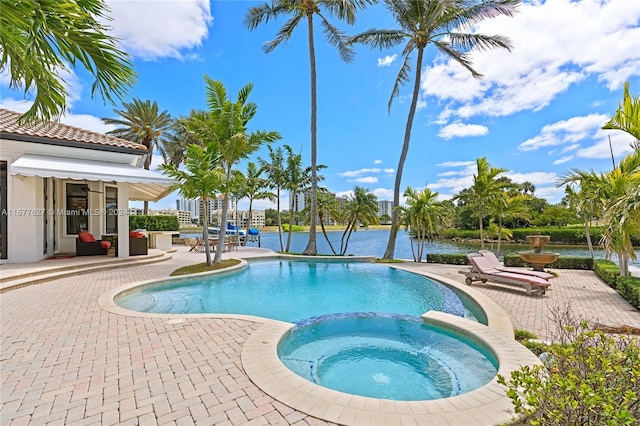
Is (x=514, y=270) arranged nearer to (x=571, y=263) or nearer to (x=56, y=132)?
(x=571, y=263)

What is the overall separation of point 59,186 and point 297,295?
13.6 m

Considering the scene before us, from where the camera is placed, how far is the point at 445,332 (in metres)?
6.64

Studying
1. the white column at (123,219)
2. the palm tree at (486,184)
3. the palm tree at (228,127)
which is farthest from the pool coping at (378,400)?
the palm tree at (486,184)

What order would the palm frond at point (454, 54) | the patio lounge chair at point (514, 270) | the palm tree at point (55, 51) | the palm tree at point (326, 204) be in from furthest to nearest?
1. the palm tree at point (326, 204)
2. the palm frond at point (454, 54)
3. the patio lounge chair at point (514, 270)
4. the palm tree at point (55, 51)

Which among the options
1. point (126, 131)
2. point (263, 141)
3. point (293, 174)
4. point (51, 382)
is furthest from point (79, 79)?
point (126, 131)

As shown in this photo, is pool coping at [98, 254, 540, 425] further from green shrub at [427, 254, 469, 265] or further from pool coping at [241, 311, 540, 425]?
green shrub at [427, 254, 469, 265]

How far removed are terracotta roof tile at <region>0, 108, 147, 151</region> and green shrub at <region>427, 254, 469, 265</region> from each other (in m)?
18.1

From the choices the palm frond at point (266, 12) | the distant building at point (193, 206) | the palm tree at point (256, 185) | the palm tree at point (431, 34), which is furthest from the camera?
the palm tree at point (256, 185)

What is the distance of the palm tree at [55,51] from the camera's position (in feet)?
9.57

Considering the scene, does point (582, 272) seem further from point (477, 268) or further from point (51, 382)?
point (51, 382)

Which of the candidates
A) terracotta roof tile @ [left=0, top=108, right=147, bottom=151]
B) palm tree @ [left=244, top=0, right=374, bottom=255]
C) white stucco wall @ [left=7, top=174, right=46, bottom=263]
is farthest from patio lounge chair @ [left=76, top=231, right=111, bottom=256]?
palm tree @ [left=244, top=0, right=374, bottom=255]

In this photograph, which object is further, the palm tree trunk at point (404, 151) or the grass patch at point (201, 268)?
the palm tree trunk at point (404, 151)

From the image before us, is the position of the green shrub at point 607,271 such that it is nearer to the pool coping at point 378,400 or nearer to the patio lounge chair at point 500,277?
the patio lounge chair at point 500,277

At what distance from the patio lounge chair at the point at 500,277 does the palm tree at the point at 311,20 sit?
456 inches
